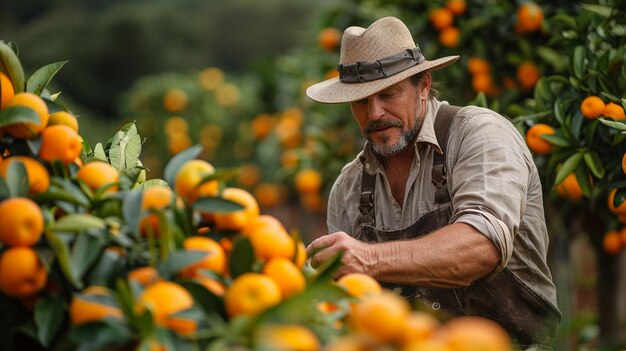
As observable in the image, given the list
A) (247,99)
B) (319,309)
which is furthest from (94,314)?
(247,99)

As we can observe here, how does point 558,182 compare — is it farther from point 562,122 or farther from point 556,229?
point 556,229

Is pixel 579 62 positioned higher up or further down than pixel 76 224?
further down

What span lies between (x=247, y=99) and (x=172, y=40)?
5253 mm

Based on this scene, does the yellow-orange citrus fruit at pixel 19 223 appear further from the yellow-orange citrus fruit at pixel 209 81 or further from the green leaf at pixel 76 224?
the yellow-orange citrus fruit at pixel 209 81

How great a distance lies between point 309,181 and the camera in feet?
19.5

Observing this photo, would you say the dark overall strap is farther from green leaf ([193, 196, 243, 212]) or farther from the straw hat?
green leaf ([193, 196, 243, 212])

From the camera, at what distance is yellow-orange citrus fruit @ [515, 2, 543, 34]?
3.86 metres

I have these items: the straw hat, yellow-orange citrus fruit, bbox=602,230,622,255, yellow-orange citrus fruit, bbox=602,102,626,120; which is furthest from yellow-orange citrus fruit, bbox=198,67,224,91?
yellow-orange citrus fruit, bbox=602,102,626,120

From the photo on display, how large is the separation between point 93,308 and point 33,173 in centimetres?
41

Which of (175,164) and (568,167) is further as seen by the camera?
(568,167)

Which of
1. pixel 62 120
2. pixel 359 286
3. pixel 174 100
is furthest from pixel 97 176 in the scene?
A: pixel 174 100

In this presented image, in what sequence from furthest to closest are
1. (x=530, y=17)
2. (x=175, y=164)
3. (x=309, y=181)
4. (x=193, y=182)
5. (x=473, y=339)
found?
(x=309, y=181), (x=530, y=17), (x=175, y=164), (x=193, y=182), (x=473, y=339)

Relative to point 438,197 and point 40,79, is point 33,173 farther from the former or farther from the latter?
point 438,197

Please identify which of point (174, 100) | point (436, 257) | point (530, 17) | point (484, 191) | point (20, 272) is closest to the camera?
point (20, 272)
